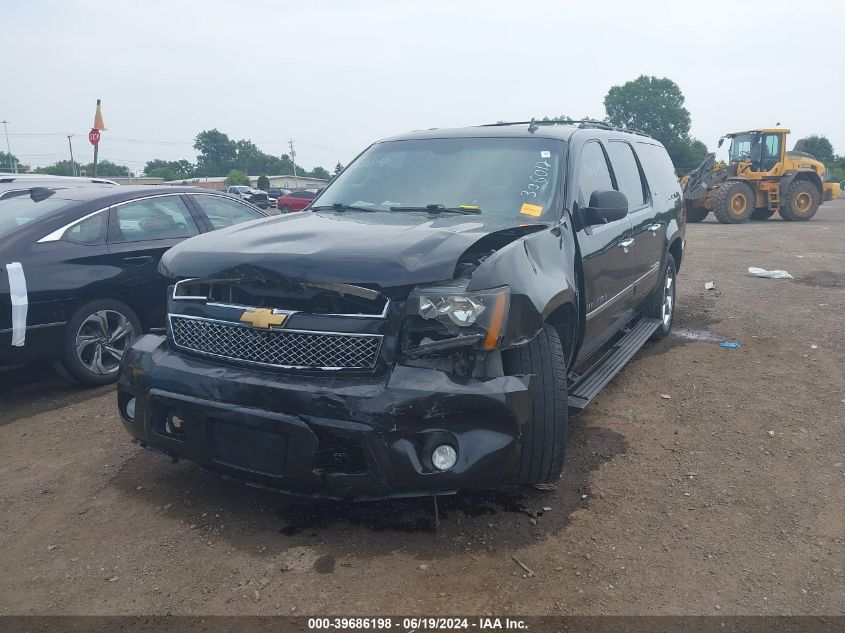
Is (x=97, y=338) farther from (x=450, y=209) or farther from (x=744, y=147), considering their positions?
(x=744, y=147)

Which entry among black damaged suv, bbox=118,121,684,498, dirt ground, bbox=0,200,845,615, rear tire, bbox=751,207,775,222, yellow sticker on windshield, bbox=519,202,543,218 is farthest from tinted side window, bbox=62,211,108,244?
rear tire, bbox=751,207,775,222

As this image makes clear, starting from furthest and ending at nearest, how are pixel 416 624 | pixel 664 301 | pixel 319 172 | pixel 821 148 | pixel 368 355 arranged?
1. pixel 319 172
2. pixel 821 148
3. pixel 664 301
4. pixel 368 355
5. pixel 416 624

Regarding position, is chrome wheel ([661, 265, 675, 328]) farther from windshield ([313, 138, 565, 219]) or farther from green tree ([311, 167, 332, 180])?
green tree ([311, 167, 332, 180])

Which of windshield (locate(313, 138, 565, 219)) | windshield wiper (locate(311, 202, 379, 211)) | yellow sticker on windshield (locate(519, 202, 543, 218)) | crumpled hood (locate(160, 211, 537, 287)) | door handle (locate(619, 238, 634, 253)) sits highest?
windshield (locate(313, 138, 565, 219))

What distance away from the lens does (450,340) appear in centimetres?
270

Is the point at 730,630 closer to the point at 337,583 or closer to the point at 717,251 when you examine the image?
the point at 337,583

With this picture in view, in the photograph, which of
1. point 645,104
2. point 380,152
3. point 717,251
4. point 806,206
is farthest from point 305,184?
point 380,152

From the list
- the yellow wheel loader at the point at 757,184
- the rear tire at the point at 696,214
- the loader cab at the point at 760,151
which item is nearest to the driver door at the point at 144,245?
the yellow wheel loader at the point at 757,184

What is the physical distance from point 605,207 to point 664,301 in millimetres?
2907

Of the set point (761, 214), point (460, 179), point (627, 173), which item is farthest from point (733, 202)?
point (460, 179)

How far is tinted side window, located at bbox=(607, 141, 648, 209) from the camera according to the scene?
16.1 ft

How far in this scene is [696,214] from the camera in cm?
2138

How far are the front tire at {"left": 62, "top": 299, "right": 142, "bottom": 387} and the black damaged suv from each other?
5.99 feet

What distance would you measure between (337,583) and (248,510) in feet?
2.52
